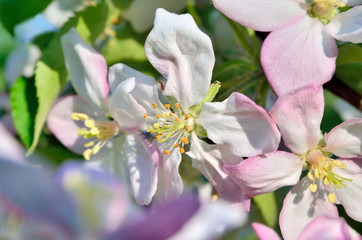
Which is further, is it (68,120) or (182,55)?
(68,120)

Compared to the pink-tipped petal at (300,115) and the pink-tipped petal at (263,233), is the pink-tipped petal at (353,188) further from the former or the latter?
the pink-tipped petal at (263,233)

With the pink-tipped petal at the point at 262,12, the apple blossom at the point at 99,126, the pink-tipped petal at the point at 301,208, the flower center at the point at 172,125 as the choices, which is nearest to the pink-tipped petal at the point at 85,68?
the apple blossom at the point at 99,126

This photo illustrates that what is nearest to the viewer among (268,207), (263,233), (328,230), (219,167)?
(328,230)

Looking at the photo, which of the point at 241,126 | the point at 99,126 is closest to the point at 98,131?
the point at 99,126

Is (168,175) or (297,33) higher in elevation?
(297,33)

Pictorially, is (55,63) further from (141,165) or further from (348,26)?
(348,26)

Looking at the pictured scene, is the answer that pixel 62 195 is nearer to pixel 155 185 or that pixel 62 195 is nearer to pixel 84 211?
pixel 84 211

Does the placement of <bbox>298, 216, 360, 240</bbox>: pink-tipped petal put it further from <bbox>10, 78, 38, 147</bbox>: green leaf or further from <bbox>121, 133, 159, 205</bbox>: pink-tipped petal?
<bbox>10, 78, 38, 147</bbox>: green leaf
